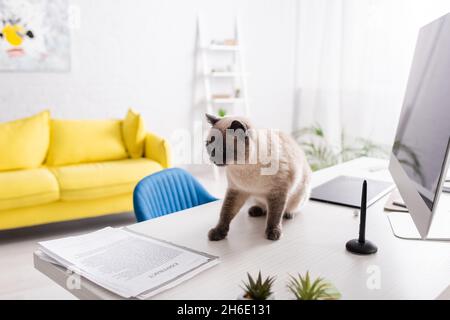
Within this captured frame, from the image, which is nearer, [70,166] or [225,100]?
[70,166]

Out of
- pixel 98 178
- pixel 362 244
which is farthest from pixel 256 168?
pixel 98 178

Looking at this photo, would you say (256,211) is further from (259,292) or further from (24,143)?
(24,143)

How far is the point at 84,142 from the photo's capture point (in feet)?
11.3

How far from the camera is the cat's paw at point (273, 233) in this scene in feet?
3.71

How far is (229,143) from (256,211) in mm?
337

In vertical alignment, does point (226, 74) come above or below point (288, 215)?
above

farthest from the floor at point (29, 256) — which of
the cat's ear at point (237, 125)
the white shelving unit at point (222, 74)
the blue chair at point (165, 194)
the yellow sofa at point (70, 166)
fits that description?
the cat's ear at point (237, 125)

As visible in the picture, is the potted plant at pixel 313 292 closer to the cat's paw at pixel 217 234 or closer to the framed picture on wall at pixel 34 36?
the cat's paw at pixel 217 234

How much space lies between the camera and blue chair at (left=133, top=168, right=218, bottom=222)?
1478 millimetres

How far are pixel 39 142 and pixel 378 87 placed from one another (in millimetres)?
3104

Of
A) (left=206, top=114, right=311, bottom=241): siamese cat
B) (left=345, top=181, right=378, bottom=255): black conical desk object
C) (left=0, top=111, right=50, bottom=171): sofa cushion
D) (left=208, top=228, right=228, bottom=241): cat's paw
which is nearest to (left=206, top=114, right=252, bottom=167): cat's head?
(left=206, top=114, right=311, bottom=241): siamese cat

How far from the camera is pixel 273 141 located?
1226 mm
